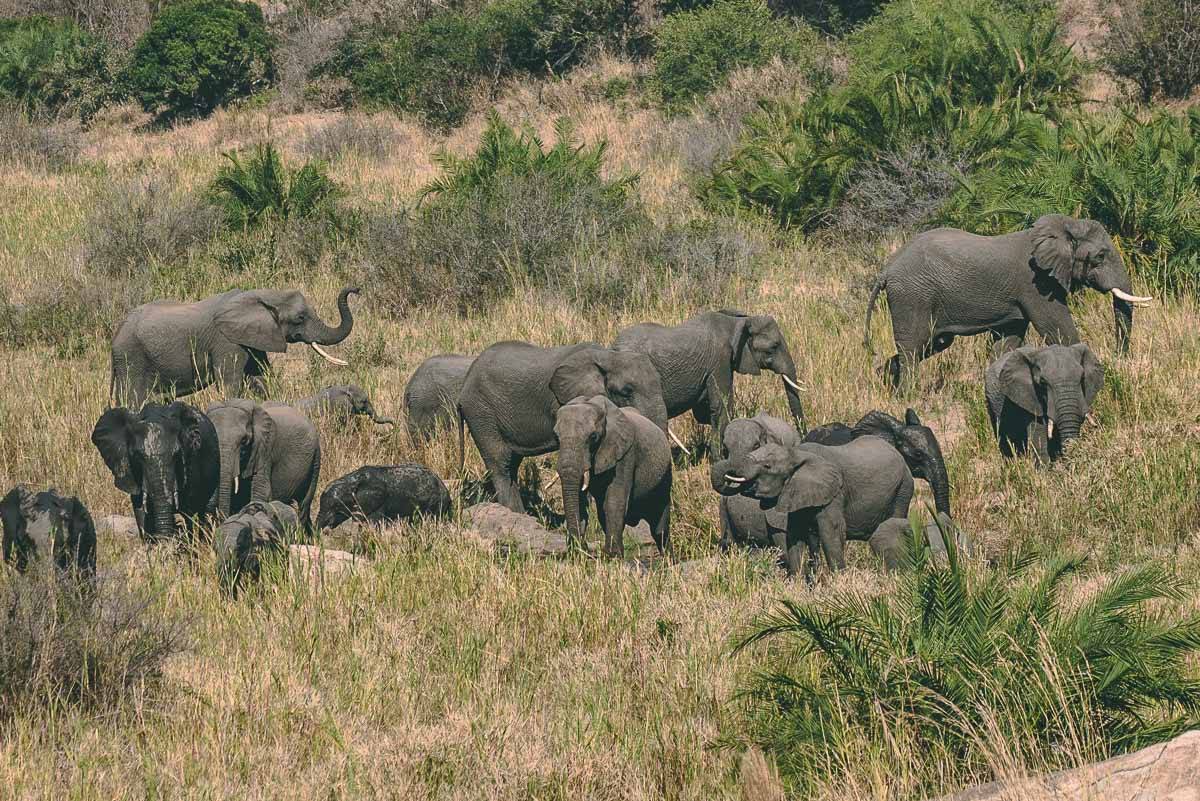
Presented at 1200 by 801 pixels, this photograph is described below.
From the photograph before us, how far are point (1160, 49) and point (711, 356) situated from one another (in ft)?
44.4

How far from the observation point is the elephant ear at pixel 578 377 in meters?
10.1

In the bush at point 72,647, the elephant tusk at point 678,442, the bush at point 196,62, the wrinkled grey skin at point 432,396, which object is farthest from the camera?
the bush at point 196,62

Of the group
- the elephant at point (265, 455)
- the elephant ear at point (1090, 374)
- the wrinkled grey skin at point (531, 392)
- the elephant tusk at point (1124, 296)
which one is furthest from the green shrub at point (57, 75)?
the elephant ear at point (1090, 374)

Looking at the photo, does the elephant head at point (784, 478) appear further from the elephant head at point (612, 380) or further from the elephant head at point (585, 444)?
the elephant head at point (612, 380)

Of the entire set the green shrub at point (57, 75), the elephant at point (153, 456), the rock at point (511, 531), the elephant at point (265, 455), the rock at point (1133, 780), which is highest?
the rock at point (1133, 780)

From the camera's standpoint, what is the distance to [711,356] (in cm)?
1144

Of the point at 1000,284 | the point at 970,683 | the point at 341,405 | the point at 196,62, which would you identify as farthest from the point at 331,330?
the point at 196,62

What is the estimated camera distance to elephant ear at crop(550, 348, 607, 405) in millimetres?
10148

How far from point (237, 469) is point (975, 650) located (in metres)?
4.97

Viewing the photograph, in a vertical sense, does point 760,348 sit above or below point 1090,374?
below

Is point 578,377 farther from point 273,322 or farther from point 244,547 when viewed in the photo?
point 273,322

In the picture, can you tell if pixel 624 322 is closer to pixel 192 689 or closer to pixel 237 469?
pixel 237 469

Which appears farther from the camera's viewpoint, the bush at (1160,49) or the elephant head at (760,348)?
the bush at (1160,49)

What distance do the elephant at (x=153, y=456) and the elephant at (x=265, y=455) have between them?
20.4 inches
